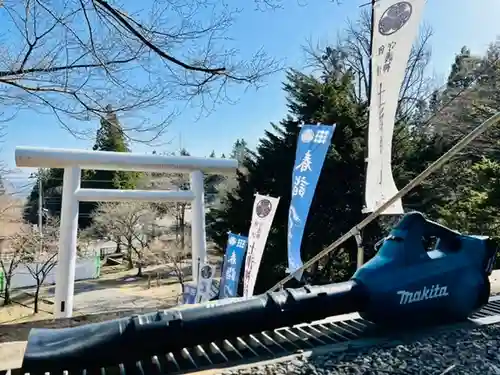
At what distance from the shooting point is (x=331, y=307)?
1.58m

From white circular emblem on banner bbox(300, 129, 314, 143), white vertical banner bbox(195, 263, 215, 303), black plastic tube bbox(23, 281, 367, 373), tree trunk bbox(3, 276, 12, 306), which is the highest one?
white circular emblem on banner bbox(300, 129, 314, 143)

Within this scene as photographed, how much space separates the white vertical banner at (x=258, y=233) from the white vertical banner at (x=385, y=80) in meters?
2.83

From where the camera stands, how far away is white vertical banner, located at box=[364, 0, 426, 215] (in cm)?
357

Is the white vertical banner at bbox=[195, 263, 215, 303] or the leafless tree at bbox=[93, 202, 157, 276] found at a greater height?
the leafless tree at bbox=[93, 202, 157, 276]

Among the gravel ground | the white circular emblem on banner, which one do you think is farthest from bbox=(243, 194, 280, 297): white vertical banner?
the gravel ground

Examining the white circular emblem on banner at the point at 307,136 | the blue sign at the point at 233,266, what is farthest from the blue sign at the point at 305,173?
the blue sign at the point at 233,266

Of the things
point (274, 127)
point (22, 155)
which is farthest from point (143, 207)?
point (22, 155)

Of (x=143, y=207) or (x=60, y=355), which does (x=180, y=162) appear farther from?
(x=143, y=207)

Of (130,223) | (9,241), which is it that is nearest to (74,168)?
(9,241)

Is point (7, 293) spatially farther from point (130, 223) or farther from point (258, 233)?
point (258, 233)

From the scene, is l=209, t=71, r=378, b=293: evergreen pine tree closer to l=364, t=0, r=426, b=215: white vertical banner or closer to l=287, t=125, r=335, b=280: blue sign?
l=287, t=125, r=335, b=280: blue sign

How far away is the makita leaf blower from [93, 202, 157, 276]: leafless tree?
551 inches

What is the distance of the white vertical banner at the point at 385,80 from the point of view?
141 inches

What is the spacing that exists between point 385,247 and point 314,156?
399cm
